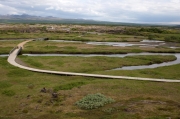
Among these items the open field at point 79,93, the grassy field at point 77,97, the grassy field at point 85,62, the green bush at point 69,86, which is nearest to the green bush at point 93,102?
the open field at point 79,93

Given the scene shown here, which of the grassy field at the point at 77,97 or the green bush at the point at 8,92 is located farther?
the green bush at the point at 8,92

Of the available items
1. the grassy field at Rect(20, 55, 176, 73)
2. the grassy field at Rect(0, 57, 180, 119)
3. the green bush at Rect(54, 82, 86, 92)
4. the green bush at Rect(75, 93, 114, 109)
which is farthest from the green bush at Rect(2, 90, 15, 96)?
the grassy field at Rect(20, 55, 176, 73)

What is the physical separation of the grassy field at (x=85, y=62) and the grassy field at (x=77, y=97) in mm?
6681

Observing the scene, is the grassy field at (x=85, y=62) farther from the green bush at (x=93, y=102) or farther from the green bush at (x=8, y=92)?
the green bush at (x=93, y=102)

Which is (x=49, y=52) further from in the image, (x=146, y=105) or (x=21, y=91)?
(x=146, y=105)

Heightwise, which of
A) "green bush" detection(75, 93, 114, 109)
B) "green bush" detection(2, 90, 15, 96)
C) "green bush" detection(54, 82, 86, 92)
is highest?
"green bush" detection(75, 93, 114, 109)

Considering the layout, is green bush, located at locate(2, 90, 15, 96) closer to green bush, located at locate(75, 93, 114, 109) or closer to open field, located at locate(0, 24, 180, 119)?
open field, located at locate(0, 24, 180, 119)

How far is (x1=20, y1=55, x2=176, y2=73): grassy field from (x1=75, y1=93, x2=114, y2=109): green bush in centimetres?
1714

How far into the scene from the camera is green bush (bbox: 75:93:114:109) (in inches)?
922

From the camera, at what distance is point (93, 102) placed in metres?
24.0

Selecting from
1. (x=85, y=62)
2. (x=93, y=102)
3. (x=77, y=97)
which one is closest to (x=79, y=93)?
(x=77, y=97)

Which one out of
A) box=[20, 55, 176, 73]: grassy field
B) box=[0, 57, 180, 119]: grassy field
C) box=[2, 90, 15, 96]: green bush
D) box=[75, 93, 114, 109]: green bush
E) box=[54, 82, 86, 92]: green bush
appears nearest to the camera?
box=[0, 57, 180, 119]: grassy field

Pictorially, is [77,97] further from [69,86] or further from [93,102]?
[69,86]

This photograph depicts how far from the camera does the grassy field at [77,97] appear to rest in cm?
2128
